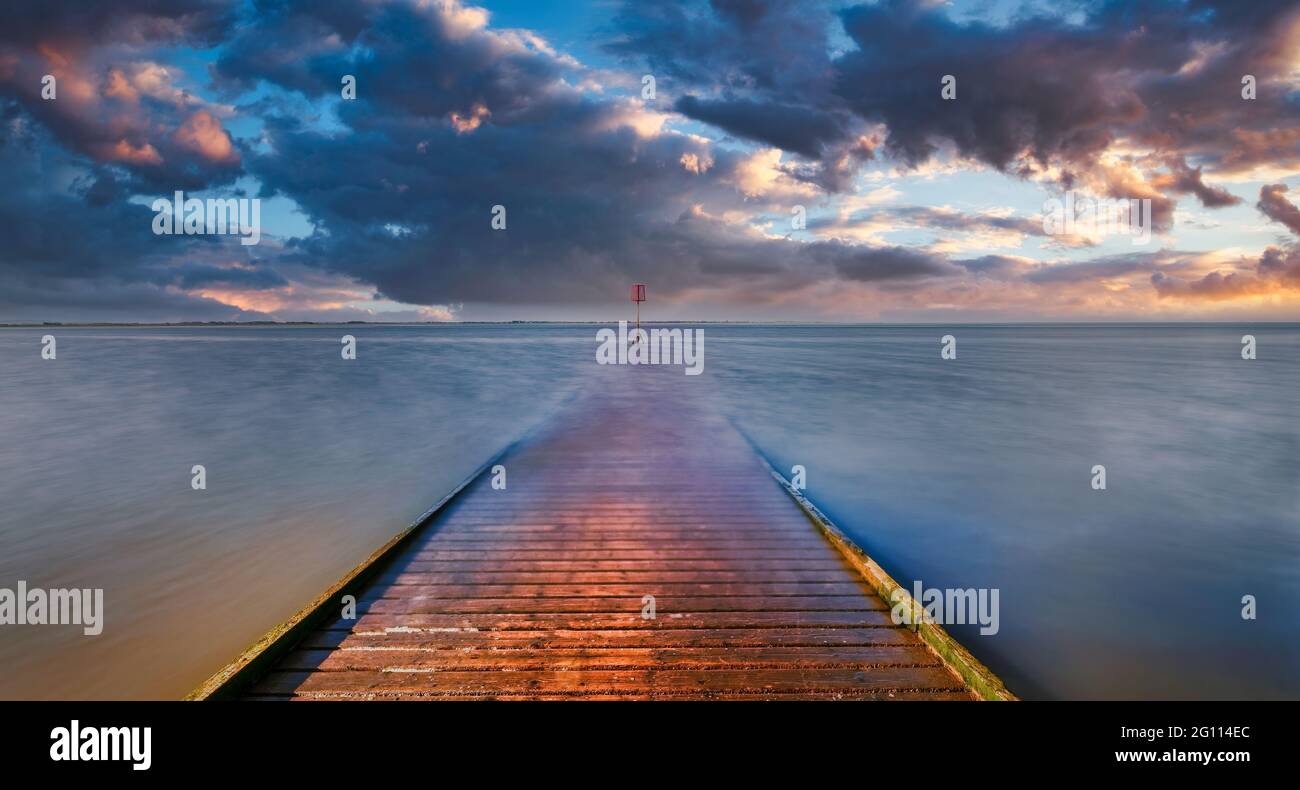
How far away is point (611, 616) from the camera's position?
15.9 feet

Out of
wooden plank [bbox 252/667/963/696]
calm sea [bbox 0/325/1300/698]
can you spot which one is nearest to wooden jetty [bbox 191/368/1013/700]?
wooden plank [bbox 252/667/963/696]

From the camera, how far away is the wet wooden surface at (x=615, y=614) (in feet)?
12.9

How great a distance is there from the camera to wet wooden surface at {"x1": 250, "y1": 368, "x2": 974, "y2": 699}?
393 cm

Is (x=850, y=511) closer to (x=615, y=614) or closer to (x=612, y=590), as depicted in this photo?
(x=612, y=590)

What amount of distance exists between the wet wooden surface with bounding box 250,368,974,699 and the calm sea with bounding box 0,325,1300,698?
204cm

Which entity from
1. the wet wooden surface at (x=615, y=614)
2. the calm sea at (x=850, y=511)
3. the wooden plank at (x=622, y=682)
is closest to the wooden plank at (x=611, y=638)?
the wet wooden surface at (x=615, y=614)

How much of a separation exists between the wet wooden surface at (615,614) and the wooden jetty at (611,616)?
0.06 feet

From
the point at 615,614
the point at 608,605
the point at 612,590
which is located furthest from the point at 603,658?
the point at 612,590

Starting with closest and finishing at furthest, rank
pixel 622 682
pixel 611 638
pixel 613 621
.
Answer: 1. pixel 622 682
2. pixel 611 638
3. pixel 613 621

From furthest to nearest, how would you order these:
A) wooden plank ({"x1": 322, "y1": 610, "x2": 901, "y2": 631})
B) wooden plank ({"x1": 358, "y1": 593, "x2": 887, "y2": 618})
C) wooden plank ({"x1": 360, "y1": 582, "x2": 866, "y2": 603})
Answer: wooden plank ({"x1": 360, "y1": 582, "x2": 866, "y2": 603})
wooden plank ({"x1": 358, "y1": 593, "x2": 887, "y2": 618})
wooden plank ({"x1": 322, "y1": 610, "x2": 901, "y2": 631})

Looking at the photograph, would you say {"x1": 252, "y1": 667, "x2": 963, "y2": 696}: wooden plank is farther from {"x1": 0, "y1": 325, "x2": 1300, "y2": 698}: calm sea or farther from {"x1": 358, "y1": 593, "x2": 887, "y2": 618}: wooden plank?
{"x1": 0, "y1": 325, "x2": 1300, "y2": 698}: calm sea

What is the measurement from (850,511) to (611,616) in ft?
21.8

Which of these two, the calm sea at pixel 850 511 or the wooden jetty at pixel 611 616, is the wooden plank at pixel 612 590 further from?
the calm sea at pixel 850 511
